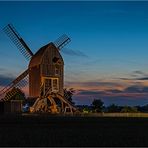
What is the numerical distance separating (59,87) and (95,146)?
171 feet

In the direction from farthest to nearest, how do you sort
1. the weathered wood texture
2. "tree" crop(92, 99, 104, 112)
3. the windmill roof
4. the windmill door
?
"tree" crop(92, 99, 104, 112) < the windmill door < the windmill roof < the weathered wood texture

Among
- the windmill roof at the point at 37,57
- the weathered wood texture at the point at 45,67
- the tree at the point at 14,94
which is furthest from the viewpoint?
the tree at the point at 14,94

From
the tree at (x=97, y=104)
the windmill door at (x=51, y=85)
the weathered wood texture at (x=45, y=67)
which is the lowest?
the tree at (x=97, y=104)

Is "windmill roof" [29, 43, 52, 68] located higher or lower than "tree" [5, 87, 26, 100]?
higher

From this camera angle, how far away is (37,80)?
231ft

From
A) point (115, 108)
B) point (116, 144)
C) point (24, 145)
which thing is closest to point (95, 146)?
point (116, 144)

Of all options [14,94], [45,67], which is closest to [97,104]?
[14,94]

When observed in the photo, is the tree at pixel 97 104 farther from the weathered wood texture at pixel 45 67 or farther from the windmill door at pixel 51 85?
the windmill door at pixel 51 85

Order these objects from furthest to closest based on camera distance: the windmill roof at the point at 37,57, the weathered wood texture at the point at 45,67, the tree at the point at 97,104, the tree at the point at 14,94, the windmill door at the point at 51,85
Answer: the tree at the point at 97,104, the tree at the point at 14,94, the windmill door at the point at 51,85, the windmill roof at the point at 37,57, the weathered wood texture at the point at 45,67

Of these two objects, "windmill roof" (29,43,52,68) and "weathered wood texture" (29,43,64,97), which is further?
"windmill roof" (29,43,52,68)

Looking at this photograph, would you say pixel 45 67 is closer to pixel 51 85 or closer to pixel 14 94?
pixel 51 85

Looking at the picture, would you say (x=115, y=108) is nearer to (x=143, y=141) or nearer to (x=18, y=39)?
(x=18, y=39)

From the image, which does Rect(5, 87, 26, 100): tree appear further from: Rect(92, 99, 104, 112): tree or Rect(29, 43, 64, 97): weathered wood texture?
Rect(92, 99, 104, 112): tree

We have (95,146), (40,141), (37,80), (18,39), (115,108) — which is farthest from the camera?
(115,108)
